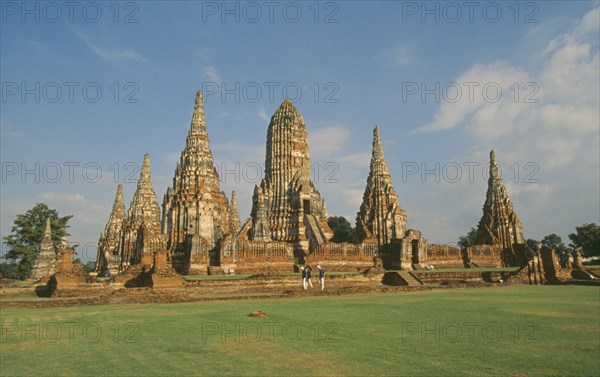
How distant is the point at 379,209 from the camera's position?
40062mm

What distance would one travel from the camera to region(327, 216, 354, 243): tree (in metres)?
65.7

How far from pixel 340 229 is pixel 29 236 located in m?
42.0

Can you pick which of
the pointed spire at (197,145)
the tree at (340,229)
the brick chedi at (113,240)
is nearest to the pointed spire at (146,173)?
the brick chedi at (113,240)

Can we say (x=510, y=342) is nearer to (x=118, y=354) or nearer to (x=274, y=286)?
(x=118, y=354)

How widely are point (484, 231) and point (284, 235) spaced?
2050 centimetres

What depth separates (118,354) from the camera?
619 cm

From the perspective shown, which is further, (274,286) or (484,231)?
(484,231)

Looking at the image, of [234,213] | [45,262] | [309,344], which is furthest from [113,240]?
[309,344]

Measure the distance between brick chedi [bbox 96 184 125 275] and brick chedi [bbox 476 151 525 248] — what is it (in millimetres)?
35039

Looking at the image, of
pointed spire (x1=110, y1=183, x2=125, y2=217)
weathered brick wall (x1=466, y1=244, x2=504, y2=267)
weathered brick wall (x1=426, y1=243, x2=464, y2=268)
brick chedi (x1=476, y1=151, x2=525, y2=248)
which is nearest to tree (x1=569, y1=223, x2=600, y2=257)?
brick chedi (x1=476, y1=151, x2=525, y2=248)

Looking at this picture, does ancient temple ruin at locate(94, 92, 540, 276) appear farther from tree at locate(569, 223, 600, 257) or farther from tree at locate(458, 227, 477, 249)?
tree at locate(458, 227, 477, 249)

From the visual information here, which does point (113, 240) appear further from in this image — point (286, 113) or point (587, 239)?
point (587, 239)

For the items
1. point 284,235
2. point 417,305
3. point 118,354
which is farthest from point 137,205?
point 118,354

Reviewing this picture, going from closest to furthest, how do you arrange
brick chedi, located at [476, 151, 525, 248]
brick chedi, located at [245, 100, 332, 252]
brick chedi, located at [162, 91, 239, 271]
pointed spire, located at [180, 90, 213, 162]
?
brick chedi, located at [162, 91, 239, 271]
pointed spire, located at [180, 90, 213, 162]
brick chedi, located at [245, 100, 332, 252]
brick chedi, located at [476, 151, 525, 248]
